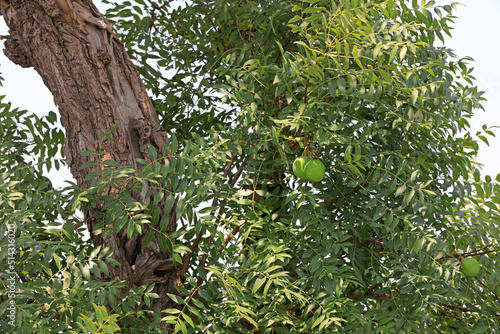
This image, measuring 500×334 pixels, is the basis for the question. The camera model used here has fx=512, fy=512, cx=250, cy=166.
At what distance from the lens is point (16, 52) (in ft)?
8.01

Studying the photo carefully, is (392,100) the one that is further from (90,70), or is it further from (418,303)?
(90,70)

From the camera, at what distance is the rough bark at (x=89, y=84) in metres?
2.13

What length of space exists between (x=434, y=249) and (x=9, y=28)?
2.14m

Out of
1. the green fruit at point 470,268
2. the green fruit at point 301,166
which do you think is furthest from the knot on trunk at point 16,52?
the green fruit at point 470,268

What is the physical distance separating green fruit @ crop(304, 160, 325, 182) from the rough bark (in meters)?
0.72

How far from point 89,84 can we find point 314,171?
3.74 ft

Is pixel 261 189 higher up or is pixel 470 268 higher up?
pixel 261 189

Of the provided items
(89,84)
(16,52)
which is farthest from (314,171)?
(16,52)

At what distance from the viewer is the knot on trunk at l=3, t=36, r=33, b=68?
2428 mm

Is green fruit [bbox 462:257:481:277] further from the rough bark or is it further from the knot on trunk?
the knot on trunk

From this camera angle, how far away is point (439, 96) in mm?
1925

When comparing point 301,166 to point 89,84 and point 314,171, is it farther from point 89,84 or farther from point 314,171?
point 89,84

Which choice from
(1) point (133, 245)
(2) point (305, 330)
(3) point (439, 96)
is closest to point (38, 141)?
(1) point (133, 245)

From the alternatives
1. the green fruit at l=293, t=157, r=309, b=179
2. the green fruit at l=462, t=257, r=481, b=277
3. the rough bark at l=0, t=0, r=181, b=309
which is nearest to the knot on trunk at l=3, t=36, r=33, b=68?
the rough bark at l=0, t=0, r=181, b=309
